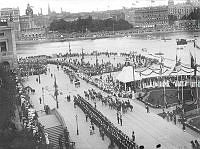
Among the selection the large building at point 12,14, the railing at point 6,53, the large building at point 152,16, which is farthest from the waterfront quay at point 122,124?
the large building at point 152,16

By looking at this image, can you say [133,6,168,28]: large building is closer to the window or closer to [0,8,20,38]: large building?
[0,8,20,38]: large building

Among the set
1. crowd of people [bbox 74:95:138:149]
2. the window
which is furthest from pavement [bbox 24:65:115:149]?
the window

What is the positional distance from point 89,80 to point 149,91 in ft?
24.2

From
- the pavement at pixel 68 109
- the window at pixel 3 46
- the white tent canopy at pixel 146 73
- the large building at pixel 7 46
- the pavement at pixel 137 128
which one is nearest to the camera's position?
the pavement at pixel 137 128

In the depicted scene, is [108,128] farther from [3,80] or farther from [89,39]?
[89,39]

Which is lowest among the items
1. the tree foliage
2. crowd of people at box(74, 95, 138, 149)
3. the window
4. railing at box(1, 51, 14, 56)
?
crowd of people at box(74, 95, 138, 149)

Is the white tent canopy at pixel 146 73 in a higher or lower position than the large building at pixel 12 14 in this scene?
lower

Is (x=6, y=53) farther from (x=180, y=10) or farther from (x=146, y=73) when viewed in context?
(x=180, y=10)

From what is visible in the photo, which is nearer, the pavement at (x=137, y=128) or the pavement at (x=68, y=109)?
the pavement at (x=137, y=128)

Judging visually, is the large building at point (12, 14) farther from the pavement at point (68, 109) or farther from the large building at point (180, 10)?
the pavement at point (68, 109)

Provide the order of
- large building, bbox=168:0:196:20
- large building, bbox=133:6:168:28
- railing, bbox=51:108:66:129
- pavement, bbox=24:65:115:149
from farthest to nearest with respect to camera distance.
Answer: large building, bbox=168:0:196:20, large building, bbox=133:6:168:28, railing, bbox=51:108:66:129, pavement, bbox=24:65:115:149

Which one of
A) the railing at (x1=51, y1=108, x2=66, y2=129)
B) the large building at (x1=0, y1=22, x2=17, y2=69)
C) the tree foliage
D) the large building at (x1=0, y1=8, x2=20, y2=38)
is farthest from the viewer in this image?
the large building at (x1=0, y1=8, x2=20, y2=38)

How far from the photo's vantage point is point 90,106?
2475cm

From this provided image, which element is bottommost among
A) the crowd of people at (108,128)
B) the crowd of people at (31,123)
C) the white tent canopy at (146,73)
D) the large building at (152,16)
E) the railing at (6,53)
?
the crowd of people at (108,128)
